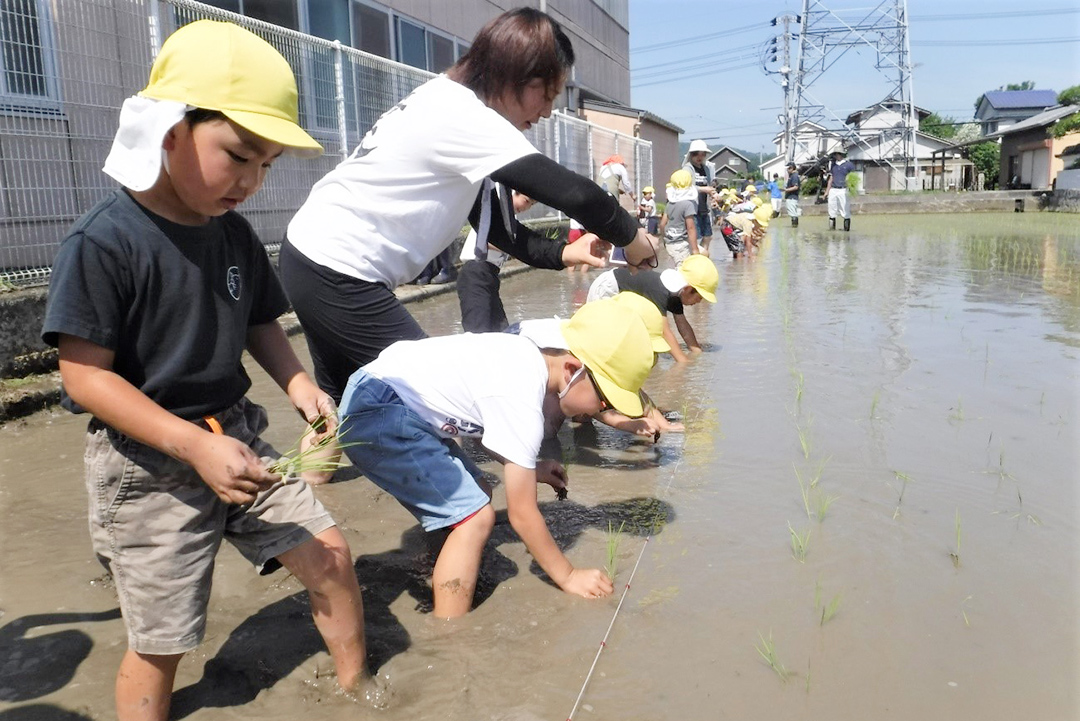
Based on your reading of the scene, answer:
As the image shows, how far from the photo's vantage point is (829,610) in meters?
2.31

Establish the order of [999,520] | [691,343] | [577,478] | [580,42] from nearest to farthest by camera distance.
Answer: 1. [999,520]
2. [577,478]
3. [691,343]
4. [580,42]

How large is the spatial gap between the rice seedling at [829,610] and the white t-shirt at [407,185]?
1.48 metres

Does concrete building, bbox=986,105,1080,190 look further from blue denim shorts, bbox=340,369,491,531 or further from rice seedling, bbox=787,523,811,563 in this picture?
blue denim shorts, bbox=340,369,491,531

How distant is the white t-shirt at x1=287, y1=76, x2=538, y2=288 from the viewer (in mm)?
2467

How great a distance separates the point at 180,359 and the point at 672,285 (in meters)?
3.76

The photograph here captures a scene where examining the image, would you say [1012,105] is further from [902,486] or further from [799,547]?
[799,547]

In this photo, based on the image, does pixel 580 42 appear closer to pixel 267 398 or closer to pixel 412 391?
pixel 267 398

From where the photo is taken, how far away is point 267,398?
4.66m

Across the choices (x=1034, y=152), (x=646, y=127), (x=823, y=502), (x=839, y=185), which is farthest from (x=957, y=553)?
(x=1034, y=152)

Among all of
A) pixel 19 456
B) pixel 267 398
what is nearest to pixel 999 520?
pixel 267 398

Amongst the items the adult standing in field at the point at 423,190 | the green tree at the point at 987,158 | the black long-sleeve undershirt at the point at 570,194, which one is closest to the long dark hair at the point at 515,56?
the adult standing in field at the point at 423,190

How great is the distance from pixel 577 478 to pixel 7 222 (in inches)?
137

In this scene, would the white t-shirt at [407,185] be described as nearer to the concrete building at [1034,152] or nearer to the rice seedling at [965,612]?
the rice seedling at [965,612]

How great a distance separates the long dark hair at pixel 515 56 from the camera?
2.69 metres
